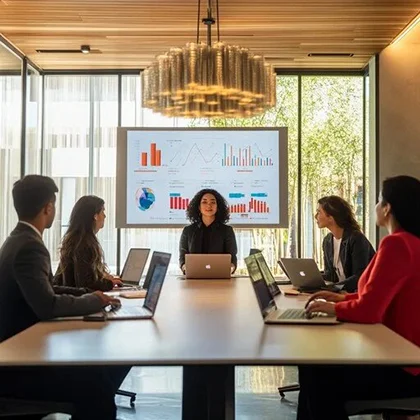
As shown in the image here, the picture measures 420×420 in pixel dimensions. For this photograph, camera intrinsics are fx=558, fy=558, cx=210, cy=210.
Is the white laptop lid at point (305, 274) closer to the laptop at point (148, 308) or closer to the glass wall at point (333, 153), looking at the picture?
the laptop at point (148, 308)

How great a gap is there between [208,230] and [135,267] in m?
1.20

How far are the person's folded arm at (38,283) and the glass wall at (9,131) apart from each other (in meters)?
3.57

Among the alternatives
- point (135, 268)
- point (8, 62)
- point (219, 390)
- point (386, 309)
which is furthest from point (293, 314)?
point (8, 62)

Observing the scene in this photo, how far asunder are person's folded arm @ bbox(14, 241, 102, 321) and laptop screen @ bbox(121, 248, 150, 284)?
140 centimetres

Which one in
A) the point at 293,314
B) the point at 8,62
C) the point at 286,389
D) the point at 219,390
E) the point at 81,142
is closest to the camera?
the point at 219,390

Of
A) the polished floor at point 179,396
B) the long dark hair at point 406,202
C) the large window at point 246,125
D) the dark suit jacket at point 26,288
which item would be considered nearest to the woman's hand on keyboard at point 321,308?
the long dark hair at point 406,202

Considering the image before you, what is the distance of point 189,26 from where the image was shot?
16.9 ft

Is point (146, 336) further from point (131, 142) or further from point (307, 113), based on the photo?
point (307, 113)

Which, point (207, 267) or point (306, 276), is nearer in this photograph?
point (306, 276)

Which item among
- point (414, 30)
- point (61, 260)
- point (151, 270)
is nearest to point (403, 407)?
point (151, 270)

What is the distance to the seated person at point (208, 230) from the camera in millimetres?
4723

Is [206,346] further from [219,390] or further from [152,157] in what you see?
[152,157]

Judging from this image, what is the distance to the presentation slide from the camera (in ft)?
20.9

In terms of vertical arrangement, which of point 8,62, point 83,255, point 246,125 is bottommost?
point 83,255
